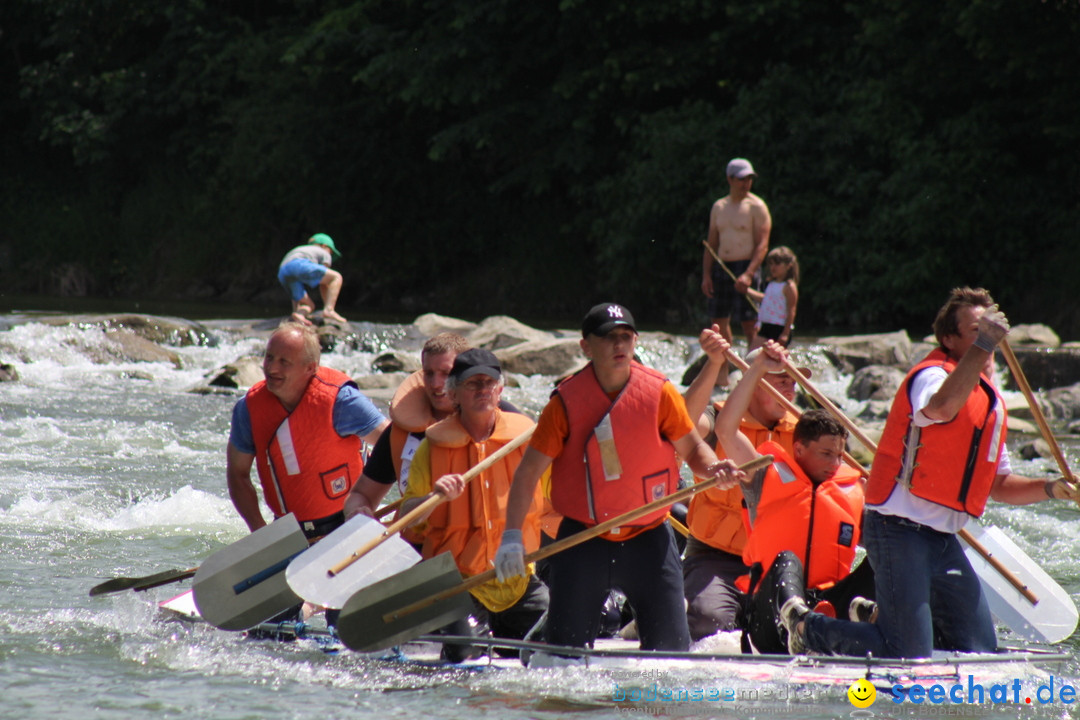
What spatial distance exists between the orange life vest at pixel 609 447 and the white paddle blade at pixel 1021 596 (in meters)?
1.38

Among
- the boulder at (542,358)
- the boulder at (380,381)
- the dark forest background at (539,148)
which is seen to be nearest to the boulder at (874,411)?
the boulder at (542,358)

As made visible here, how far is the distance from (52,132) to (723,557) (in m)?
23.5

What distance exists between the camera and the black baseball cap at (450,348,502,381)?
14.0ft

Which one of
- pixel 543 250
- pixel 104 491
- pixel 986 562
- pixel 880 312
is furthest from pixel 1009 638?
pixel 543 250

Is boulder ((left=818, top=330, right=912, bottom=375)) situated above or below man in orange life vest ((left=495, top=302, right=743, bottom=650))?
above

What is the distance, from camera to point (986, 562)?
473cm

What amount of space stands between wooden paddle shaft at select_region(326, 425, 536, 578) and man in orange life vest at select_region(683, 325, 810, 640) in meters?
0.95

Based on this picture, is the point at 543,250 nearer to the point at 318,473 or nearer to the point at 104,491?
the point at 104,491

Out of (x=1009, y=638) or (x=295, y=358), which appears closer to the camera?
(x=295, y=358)

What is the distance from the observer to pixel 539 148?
2028 centimetres

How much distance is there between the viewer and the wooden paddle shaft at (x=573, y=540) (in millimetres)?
4004

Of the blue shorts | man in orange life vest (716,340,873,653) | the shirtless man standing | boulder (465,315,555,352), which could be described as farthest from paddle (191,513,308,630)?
the blue shorts

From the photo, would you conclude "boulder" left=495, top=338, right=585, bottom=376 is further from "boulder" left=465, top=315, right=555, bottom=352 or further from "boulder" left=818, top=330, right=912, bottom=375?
"boulder" left=818, top=330, right=912, bottom=375

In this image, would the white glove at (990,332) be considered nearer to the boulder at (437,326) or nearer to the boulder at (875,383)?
the boulder at (875,383)
